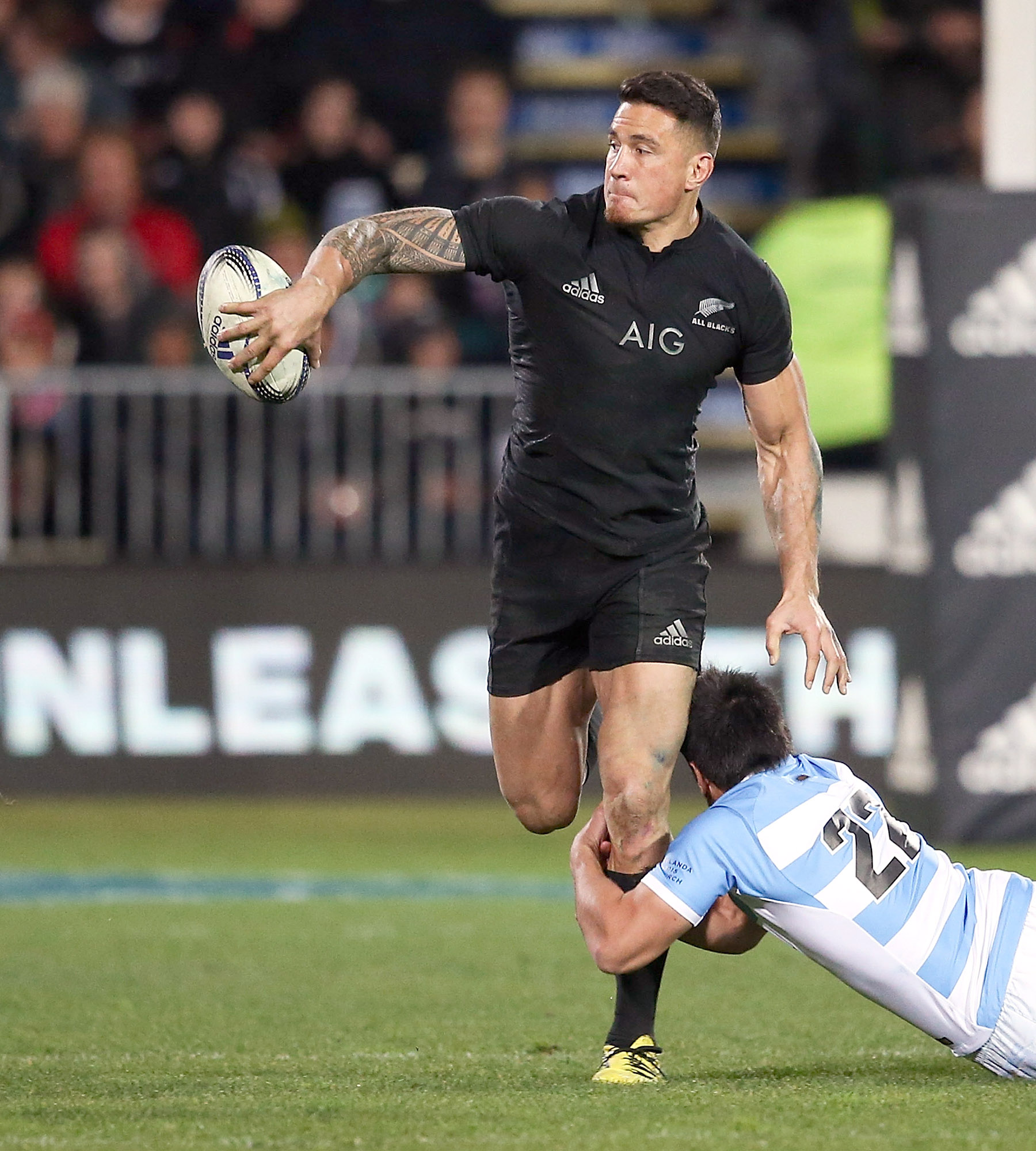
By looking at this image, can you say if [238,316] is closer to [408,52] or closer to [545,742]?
[545,742]

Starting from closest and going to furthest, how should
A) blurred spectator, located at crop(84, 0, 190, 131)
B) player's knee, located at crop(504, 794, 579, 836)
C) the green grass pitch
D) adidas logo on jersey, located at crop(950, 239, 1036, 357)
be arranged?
the green grass pitch → player's knee, located at crop(504, 794, 579, 836) → adidas logo on jersey, located at crop(950, 239, 1036, 357) → blurred spectator, located at crop(84, 0, 190, 131)

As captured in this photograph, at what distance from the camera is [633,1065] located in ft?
17.5

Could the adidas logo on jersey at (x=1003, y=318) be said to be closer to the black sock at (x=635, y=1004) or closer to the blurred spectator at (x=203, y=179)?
the blurred spectator at (x=203, y=179)

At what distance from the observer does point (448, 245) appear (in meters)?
5.54

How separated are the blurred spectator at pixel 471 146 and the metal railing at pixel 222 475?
183 centimetres

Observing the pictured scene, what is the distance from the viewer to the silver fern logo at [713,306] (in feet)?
18.5

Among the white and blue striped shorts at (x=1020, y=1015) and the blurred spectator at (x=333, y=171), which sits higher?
the blurred spectator at (x=333, y=171)

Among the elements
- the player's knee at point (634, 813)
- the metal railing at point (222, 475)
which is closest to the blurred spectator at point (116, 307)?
the metal railing at point (222, 475)

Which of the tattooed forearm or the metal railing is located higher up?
the tattooed forearm

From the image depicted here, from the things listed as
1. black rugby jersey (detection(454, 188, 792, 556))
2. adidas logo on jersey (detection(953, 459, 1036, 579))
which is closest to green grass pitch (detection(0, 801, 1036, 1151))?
adidas logo on jersey (detection(953, 459, 1036, 579))

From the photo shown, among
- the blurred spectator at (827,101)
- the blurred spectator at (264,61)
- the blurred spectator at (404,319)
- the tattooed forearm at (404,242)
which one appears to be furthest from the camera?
the blurred spectator at (827,101)

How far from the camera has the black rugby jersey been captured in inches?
222

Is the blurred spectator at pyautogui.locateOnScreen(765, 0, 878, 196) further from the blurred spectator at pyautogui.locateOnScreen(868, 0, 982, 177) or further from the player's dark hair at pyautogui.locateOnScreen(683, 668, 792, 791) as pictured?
the player's dark hair at pyautogui.locateOnScreen(683, 668, 792, 791)

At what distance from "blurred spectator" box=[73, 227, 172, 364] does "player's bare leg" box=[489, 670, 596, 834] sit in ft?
23.0
